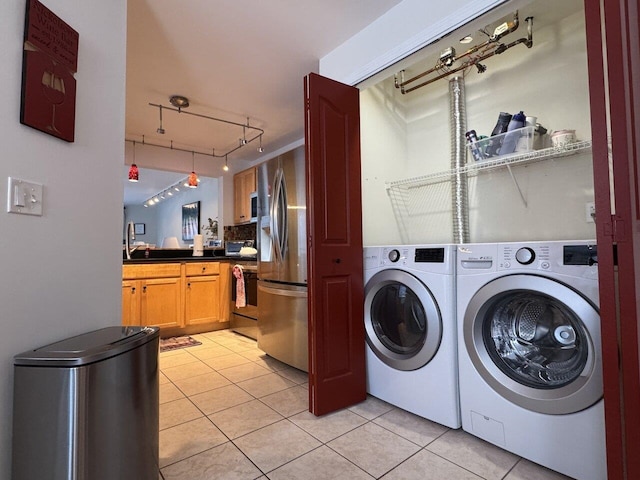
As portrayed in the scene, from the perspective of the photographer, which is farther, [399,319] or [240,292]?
[240,292]

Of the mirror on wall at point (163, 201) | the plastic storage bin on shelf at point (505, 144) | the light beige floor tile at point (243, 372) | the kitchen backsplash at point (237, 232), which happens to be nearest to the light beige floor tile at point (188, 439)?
the light beige floor tile at point (243, 372)

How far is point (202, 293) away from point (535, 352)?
130 inches

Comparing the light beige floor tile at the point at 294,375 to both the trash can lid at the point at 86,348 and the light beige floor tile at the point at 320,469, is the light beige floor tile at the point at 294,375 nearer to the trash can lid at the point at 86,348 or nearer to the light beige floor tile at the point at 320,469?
the light beige floor tile at the point at 320,469

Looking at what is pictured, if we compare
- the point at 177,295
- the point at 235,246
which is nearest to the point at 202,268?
the point at 177,295

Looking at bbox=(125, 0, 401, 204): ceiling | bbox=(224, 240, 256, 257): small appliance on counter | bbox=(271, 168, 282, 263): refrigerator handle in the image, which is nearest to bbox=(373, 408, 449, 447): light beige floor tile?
bbox=(271, 168, 282, 263): refrigerator handle

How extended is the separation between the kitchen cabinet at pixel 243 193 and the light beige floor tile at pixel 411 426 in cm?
323

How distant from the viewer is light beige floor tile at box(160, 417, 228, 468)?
1507 mm

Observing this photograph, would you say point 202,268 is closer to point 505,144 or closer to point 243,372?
point 243,372

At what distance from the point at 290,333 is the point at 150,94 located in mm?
2409

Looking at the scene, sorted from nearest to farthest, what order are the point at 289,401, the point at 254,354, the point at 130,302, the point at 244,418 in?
the point at 244,418
the point at 289,401
the point at 254,354
the point at 130,302

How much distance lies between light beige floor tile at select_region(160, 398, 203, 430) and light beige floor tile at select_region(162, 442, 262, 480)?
40 cm

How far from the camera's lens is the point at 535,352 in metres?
1.43

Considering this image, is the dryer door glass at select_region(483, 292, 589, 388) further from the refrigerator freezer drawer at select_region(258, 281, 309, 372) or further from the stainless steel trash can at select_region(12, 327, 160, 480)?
the stainless steel trash can at select_region(12, 327, 160, 480)

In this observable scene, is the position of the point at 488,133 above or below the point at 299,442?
above
